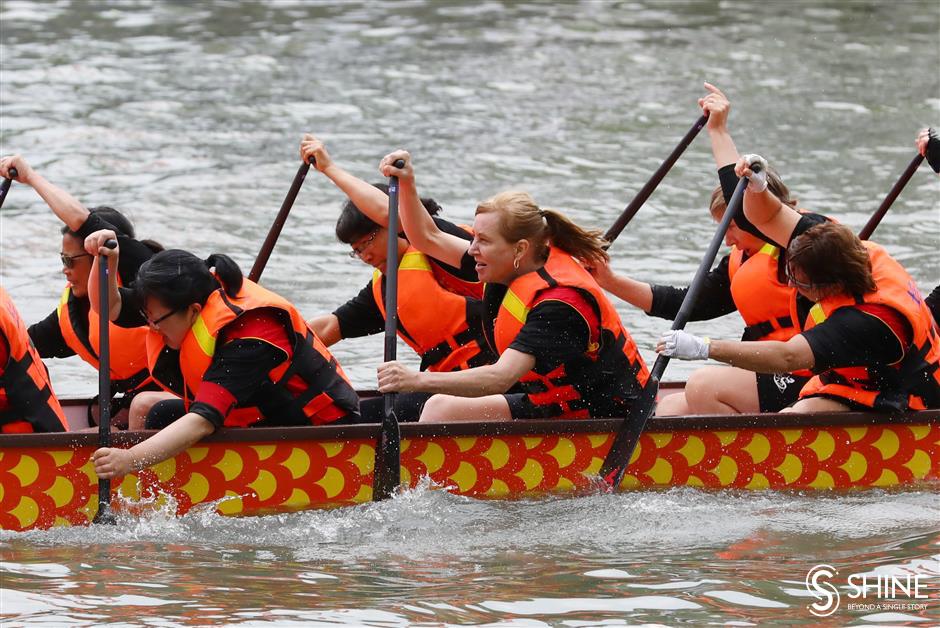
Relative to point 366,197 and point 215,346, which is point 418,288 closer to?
point 366,197

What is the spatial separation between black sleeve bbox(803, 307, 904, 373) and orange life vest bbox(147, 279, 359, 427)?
163 cm

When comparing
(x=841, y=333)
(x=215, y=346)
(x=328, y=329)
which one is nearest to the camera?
(x=215, y=346)

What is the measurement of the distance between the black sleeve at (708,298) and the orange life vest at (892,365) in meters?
0.69

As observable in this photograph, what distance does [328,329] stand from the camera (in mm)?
6832

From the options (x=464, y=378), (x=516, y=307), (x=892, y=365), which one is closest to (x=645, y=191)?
Answer: (x=892, y=365)

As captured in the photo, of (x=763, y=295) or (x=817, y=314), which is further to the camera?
(x=763, y=295)

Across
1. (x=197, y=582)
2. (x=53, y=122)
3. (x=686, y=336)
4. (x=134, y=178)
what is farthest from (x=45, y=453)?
(x=53, y=122)

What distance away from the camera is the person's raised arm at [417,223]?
5.95 meters

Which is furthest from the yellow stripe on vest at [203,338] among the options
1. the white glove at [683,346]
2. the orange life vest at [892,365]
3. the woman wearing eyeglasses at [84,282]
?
the orange life vest at [892,365]

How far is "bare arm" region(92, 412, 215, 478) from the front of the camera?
5438mm

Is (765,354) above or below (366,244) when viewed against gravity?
below

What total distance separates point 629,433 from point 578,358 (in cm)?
33

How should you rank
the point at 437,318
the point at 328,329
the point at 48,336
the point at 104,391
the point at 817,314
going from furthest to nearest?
the point at 328,329, the point at 48,336, the point at 437,318, the point at 817,314, the point at 104,391

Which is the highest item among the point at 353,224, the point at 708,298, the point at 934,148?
the point at 934,148
